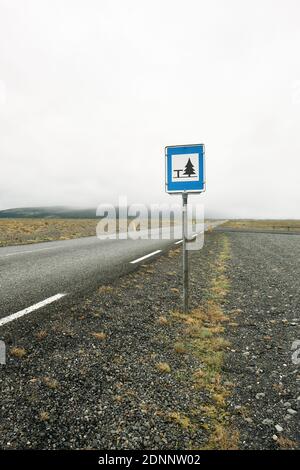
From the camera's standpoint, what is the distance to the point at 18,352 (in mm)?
3920

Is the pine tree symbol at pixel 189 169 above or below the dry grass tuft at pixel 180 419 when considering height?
above

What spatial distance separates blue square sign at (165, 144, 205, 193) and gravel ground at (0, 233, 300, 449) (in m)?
2.54

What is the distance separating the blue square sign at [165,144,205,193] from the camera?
5691 millimetres

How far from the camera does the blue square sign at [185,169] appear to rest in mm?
5691

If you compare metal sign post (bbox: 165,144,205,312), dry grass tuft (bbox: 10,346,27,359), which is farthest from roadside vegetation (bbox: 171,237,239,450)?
dry grass tuft (bbox: 10,346,27,359)

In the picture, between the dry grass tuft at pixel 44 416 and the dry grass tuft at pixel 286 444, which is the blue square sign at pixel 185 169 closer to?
the dry grass tuft at pixel 286 444

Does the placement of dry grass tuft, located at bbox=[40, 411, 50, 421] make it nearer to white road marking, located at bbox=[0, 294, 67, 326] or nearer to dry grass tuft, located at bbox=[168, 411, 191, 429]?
dry grass tuft, located at bbox=[168, 411, 191, 429]

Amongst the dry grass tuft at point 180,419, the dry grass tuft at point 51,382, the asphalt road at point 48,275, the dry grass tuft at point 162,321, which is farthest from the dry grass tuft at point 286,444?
the asphalt road at point 48,275

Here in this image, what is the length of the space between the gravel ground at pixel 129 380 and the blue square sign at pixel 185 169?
2.54 m

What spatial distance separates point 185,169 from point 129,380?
12.4 feet

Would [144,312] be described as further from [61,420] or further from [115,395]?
[61,420]
